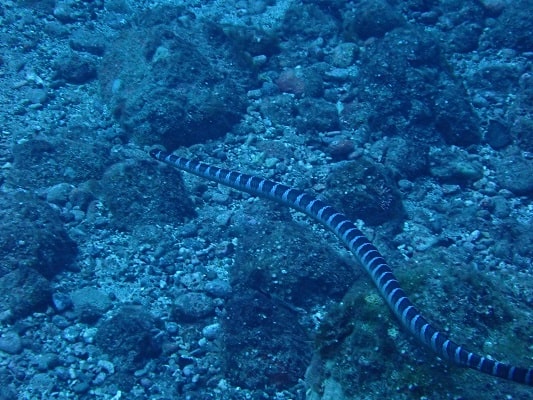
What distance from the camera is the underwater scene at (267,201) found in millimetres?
3674

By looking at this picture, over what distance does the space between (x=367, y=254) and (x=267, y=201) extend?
169 centimetres

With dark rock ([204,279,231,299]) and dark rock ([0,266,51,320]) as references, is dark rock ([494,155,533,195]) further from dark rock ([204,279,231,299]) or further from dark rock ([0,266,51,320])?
dark rock ([0,266,51,320])

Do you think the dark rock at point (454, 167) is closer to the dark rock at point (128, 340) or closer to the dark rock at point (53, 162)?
the dark rock at point (128, 340)

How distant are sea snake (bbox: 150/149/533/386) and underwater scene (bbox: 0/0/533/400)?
0.07 ft

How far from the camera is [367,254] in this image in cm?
481

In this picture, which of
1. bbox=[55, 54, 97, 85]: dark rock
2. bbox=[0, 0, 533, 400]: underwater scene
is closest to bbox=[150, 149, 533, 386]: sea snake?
bbox=[0, 0, 533, 400]: underwater scene

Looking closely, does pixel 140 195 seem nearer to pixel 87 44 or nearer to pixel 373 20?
pixel 87 44

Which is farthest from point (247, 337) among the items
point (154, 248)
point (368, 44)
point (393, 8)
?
point (393, 8)

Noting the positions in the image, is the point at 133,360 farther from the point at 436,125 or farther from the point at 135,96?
the point at 436,125

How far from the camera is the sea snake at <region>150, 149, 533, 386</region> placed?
3.15m

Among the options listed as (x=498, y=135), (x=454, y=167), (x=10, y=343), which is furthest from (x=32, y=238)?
(x=498, y=135)

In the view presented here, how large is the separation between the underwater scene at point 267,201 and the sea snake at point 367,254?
0.9 inches

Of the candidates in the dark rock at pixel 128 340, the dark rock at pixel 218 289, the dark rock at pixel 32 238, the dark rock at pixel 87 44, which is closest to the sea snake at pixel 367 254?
the dark rock at pixel 218 289

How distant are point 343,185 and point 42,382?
4.12 meters
